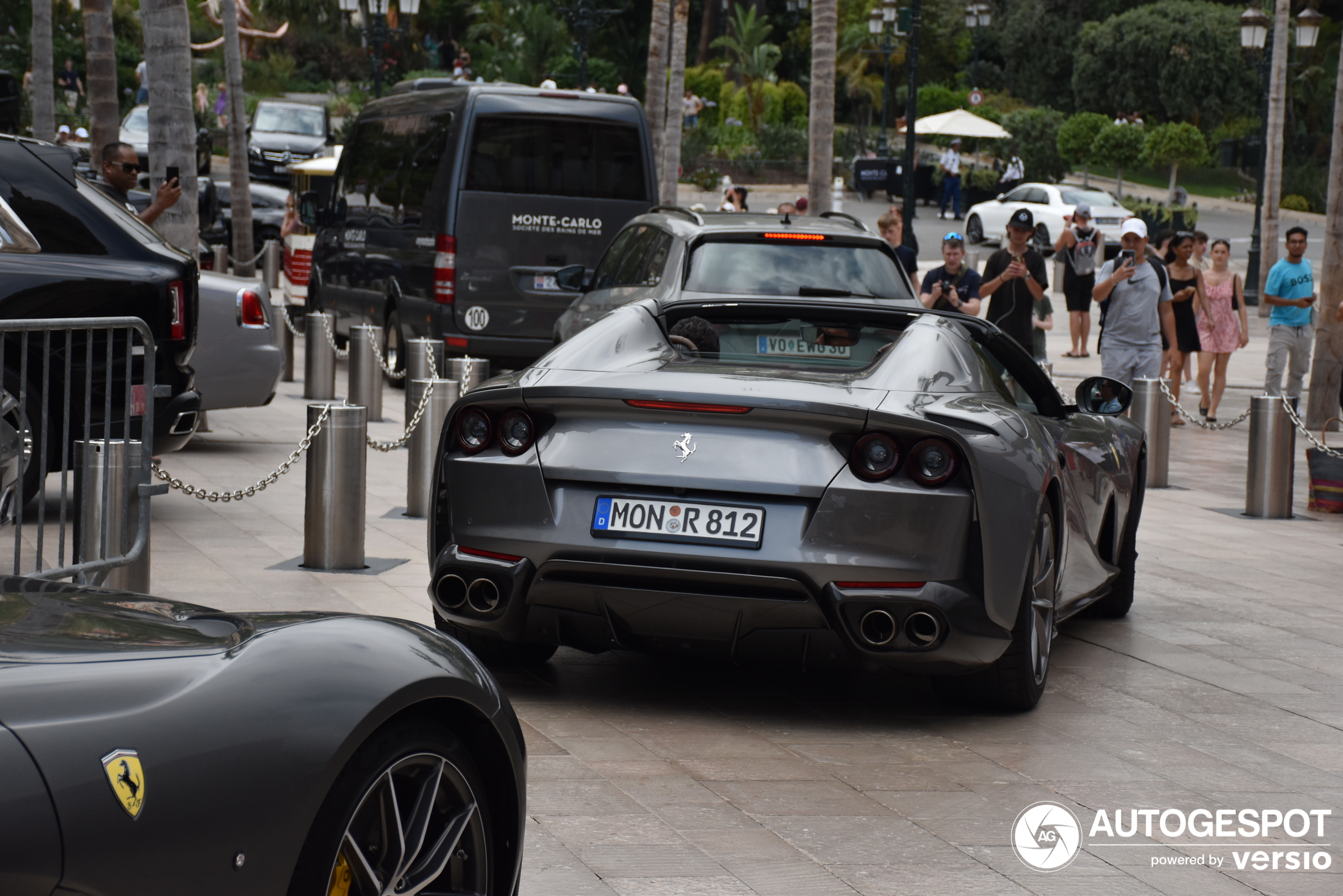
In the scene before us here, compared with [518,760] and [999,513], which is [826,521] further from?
[518,760]

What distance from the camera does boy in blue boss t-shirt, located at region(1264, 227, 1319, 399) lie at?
16.4m

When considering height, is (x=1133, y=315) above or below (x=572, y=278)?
below

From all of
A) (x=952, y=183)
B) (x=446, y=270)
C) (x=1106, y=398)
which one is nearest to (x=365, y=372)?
(x=446, y=270)

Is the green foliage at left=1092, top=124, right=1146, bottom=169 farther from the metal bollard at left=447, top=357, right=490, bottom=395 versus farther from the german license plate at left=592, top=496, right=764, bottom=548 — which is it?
the german license plate at left=592, top=496, right=764, bottom=548

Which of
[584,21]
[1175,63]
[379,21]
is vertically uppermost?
[1175,63]

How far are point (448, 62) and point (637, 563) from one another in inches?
2878

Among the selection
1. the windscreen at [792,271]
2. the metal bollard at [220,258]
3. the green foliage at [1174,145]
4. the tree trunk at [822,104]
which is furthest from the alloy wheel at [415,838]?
the green foliage at [1174,145]

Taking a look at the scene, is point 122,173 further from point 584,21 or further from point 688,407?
point 584,21

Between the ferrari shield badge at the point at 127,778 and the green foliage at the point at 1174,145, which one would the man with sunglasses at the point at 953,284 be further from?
the green foliage at the point at 1174,145

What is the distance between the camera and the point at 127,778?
2641mm

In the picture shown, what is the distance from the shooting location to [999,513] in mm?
5566

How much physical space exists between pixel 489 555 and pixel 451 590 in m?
0.20

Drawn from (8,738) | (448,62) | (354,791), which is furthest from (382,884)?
(448,62)

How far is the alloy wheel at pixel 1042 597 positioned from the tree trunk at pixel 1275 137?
2647 centimetres
